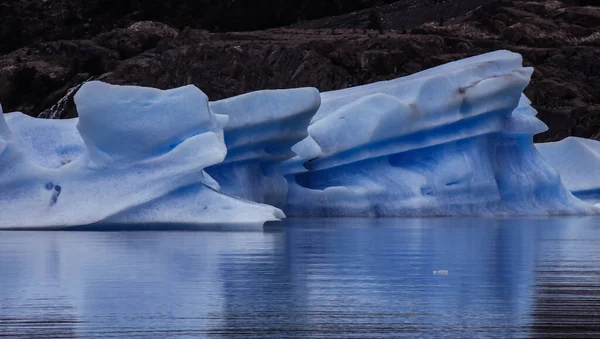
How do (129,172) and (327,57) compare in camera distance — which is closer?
(129,172)

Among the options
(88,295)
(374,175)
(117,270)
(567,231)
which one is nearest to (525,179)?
(374,175)

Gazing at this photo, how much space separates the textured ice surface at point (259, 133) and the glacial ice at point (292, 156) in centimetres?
2

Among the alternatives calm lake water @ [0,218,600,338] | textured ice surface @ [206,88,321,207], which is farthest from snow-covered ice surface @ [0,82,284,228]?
textured ice surface @ [206,88,321,207]

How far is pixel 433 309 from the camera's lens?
6.14 m

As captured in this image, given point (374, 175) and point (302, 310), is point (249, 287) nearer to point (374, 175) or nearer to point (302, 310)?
point (302, 310)

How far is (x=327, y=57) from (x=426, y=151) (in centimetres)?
2749

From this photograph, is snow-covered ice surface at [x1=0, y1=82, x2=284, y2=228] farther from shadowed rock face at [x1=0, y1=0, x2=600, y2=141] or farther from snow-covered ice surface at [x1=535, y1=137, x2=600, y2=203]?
shadowed rock face at [x1=0, y1=0, x2=600, y2=141]


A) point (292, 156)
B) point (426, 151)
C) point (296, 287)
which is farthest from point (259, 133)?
point (296, 287)

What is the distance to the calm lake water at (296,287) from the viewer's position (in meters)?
5.51

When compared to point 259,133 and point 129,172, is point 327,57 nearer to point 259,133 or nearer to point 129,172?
point 259,133

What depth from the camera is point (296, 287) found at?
7.20m

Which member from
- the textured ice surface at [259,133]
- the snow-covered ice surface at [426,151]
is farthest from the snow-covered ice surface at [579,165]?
the textured ice surface at [259,133]

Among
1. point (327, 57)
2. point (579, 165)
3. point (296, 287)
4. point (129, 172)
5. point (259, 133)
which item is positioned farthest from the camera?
point (327, 57)

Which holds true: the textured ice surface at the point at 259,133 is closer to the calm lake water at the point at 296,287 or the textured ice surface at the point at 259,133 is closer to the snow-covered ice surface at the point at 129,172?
the snow-covered ice surface at the point at 129,172
